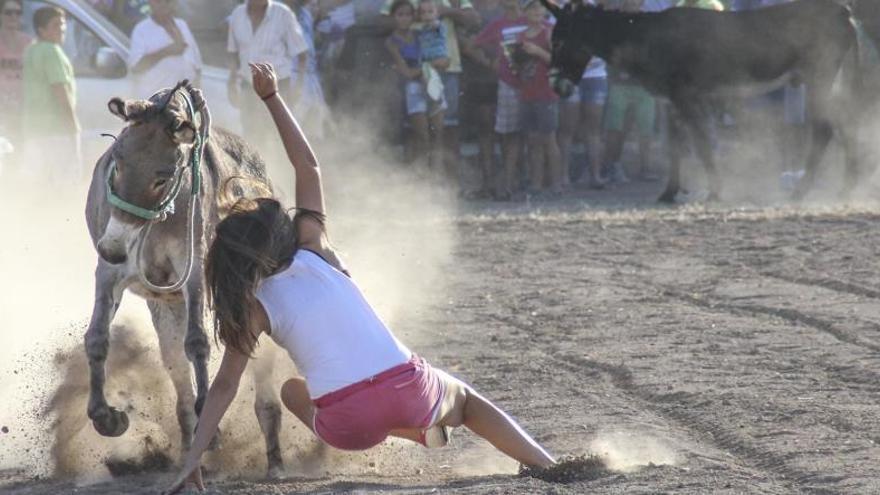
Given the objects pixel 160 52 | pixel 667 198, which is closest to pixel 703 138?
pixel 667 198

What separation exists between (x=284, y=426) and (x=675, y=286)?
4.63m

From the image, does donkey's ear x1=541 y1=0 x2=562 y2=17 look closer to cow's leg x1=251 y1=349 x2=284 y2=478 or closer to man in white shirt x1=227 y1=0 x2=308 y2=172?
man in white shirt x1=227 y1=0 x2=308 y2=172

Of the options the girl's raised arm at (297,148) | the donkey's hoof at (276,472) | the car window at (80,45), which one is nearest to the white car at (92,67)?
the car window at (80,45)

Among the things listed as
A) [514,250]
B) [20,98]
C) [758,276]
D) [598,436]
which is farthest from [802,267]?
[20,98]

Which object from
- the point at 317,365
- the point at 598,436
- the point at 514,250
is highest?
the point at 317,365

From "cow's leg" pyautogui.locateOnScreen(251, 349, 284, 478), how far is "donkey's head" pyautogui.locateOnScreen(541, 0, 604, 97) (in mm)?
9694

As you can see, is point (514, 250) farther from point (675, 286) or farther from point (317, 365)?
point (317, 365)

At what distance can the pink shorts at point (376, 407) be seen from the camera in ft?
18.0

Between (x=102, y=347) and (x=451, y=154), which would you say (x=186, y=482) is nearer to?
(x=102, y=347)

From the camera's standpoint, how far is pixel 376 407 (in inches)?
216

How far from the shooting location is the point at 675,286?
10930mm

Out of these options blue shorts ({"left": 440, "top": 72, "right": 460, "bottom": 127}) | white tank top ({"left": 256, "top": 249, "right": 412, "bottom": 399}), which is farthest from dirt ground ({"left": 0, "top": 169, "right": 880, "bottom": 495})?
blue shorts ({"left": 440, "top": 72, "right": 460, "bottom": 127})

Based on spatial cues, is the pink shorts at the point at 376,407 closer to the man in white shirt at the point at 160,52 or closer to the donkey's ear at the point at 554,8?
the man in white shirt at the point at 160,52

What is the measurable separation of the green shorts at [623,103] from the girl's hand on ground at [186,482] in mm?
12252
